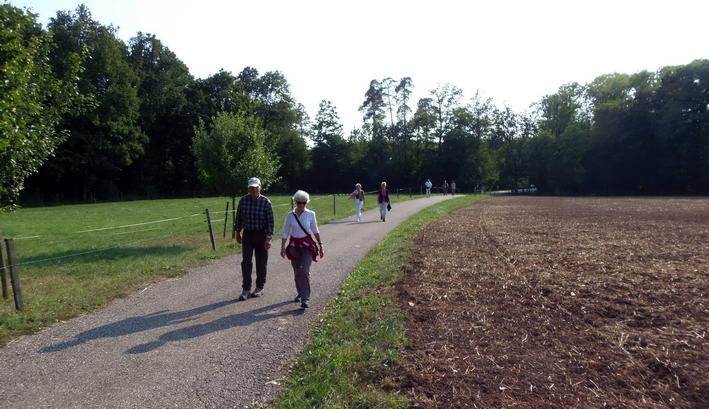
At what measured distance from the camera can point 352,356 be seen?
486 cm

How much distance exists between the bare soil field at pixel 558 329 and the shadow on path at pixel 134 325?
10.2ft

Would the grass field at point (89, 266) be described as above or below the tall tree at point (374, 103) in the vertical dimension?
below

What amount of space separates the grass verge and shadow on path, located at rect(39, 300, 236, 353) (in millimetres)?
1936

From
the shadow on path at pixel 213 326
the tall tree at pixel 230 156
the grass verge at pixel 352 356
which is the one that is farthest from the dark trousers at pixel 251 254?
the tall tree at pixel 230 156

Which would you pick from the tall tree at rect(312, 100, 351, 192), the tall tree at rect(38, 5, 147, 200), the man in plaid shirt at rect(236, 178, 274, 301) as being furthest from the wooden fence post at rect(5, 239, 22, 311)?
the tall tree at rect(312, 100, 351, 192)

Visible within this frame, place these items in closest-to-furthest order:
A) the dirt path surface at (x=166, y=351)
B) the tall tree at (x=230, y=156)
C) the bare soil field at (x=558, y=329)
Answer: the bare soil field at (x=558, y=329) → the dirt path surface at (x=166, y=351) → the tall tree at (x=230, y=156)

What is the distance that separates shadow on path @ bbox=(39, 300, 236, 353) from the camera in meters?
5.64

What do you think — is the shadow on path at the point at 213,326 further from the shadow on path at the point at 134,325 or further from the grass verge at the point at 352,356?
the grass verge at the point at 352,356

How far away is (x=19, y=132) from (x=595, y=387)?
851 centimetres

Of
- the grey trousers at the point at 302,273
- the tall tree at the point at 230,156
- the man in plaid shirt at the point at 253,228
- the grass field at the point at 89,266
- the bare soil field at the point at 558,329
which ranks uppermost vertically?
the tall tree at the point at 230,156

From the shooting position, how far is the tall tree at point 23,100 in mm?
7309

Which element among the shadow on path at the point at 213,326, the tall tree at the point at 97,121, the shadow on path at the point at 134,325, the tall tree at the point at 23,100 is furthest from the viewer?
the tall tree at the point at 97,121

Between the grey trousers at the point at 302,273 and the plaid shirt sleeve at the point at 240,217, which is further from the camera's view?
the plaid shirt sleeve at the point at 240,217

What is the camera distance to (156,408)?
3965 mm
